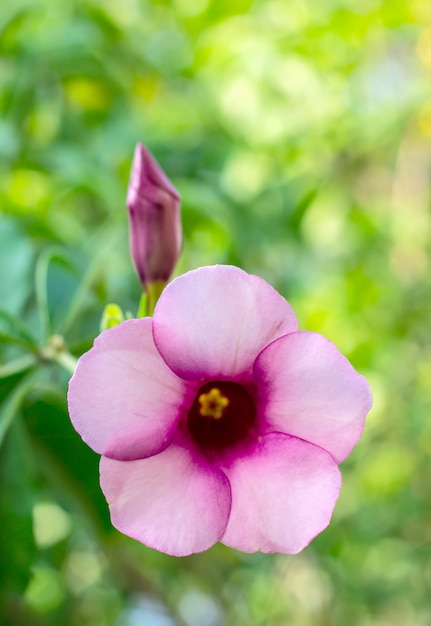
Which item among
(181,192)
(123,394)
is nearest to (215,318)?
(123,394)

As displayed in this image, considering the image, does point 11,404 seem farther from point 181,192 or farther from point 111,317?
→ point 181,192

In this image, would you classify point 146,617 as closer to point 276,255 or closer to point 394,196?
point 276,255

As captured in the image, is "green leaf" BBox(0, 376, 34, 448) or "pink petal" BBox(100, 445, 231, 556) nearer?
"pink petal" BBox(100, 445, 231, 556)

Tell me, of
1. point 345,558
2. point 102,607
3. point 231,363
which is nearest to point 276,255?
point 231,363

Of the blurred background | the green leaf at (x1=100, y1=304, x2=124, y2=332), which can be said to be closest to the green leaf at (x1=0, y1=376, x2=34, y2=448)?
the blurred background

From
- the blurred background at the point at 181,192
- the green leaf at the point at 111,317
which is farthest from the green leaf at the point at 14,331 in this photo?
the green leaf at the point at 111,317

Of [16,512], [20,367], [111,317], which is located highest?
[111,317]

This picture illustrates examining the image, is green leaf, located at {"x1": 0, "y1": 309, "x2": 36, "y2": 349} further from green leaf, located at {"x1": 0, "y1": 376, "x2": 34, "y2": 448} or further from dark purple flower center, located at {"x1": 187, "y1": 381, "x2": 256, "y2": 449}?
dark purple flower center, located at {"x1": 187, "y1": 381, "x2": 256, "y2": 449}

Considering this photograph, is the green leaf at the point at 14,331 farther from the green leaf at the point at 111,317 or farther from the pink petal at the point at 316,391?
the pink petal at the point at 316,391
